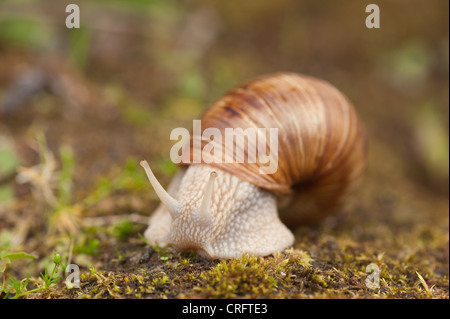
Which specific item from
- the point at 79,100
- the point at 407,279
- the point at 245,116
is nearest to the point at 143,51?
the point at 79,100

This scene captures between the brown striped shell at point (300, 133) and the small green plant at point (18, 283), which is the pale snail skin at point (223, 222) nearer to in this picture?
the brown striped shell at point (300, 133)

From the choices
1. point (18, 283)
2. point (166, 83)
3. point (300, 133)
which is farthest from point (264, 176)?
point (166, 83)

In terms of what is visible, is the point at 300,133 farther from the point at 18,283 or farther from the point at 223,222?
the point at 18,283

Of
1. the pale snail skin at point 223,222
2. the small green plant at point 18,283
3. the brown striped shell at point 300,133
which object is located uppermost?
the brown striped shell at point 300,133

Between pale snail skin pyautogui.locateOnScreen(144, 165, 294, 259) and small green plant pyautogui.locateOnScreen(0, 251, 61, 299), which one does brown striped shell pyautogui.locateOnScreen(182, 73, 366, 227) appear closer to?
pale snail skin pyautogui.locateOnScreen(144, 165, 294, 259)

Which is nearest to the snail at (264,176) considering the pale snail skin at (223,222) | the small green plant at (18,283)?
the pale snail skin at (223,222)

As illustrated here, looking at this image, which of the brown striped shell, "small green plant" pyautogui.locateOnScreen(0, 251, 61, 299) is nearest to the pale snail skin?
the brown striped shell

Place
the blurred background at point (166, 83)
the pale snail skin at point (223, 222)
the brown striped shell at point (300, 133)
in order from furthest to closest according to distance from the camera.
Result: the blurred background at point (166, 83) < the brown striped shell at point (300, 133) < the pale snail skin at point (223, 222)

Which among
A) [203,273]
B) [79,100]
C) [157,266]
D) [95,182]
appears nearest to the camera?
[203,273]
